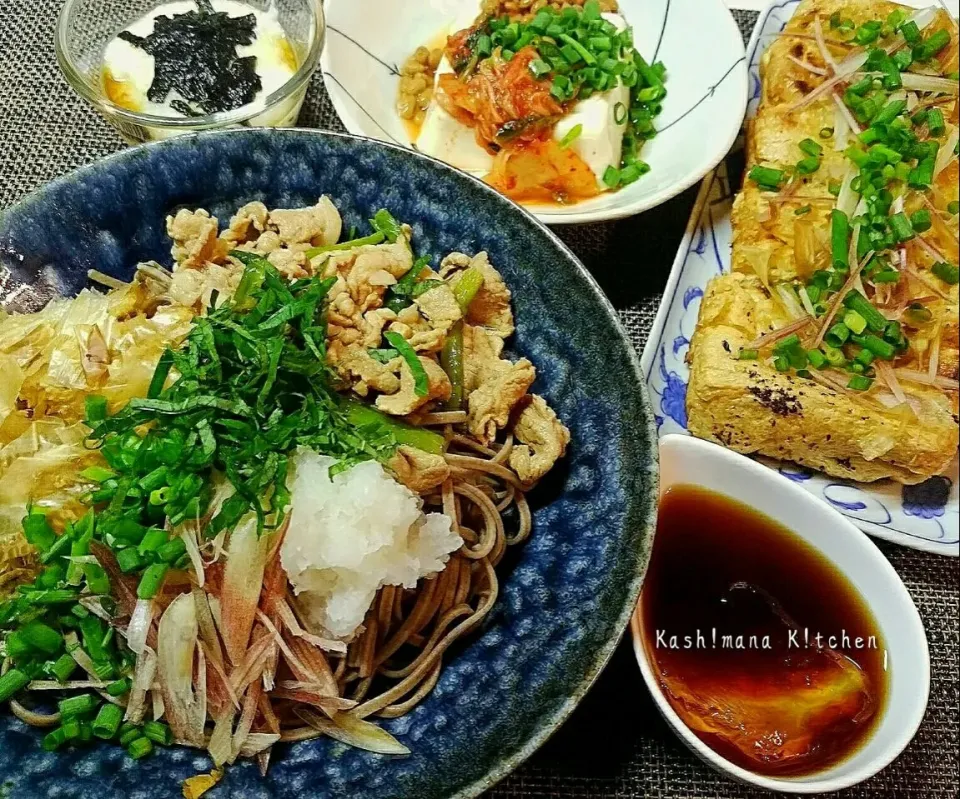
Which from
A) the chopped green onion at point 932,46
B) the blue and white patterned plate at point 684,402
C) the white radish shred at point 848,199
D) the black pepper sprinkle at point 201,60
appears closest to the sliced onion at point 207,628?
the blue and white patterned plate at point 684,402

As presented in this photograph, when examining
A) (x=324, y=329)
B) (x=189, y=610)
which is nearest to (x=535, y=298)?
(x=324, y=329)

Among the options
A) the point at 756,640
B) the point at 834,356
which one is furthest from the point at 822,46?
the point at 756,640

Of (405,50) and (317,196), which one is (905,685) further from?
(405,50)

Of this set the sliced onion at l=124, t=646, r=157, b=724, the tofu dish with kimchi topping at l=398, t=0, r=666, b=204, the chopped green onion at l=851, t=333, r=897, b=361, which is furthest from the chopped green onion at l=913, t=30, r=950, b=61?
the sliced onion at l=124, t=646, r=157, b=724

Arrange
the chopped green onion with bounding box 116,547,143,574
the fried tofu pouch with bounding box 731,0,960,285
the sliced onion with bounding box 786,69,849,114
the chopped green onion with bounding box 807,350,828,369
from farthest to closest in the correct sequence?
the sliced onion with bounding box 786,69,849,114
the fried tofu pouch with bounding box 731,0,960,285
the chopped green onion with bounding box 807,350,828,369
the chopped green onion with bounding box 116,547,143,574

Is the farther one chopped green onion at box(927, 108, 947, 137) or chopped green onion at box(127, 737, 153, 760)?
chopped green onion at box(927, 108, 947, 137)

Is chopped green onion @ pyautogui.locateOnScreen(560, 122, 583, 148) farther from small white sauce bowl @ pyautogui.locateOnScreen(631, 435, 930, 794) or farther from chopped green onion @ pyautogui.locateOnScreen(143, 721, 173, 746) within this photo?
chopped green onion @ pyautogui.locateOnScreen(143, 721, 173, 746)

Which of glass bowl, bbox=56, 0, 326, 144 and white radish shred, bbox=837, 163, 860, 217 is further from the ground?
glass bowl, bbox=56, 0, 326, 144
